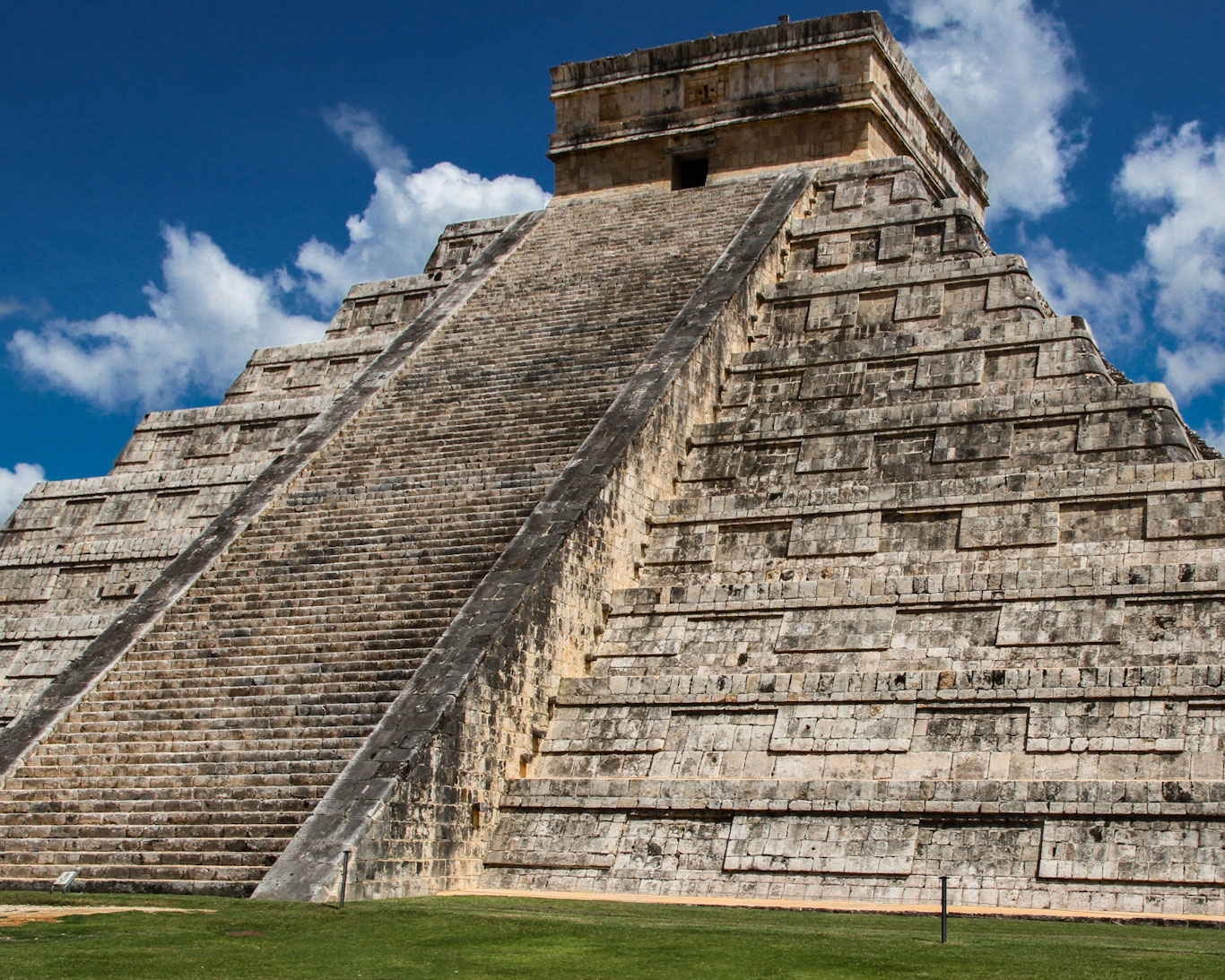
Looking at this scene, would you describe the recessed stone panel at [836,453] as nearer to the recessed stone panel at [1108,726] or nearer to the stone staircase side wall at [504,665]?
the stone staircase side wall at [504,665]

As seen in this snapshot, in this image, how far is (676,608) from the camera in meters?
13.2

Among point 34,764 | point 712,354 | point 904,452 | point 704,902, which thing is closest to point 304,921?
point 704,902

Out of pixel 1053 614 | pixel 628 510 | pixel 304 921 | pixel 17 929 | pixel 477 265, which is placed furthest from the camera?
pixel 477 265

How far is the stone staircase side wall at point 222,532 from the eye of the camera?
12922 millimetres

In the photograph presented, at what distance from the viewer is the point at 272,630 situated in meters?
13.3

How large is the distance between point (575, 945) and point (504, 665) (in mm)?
4304

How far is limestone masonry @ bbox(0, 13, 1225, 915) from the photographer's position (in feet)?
35.0

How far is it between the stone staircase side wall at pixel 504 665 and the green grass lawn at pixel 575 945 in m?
0.86

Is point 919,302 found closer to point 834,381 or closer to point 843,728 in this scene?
point 834,381

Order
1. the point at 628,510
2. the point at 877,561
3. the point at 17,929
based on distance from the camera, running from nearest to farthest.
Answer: the point at 17,929
the point at 877,561
the point at 628,510

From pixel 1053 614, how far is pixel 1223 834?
246cm

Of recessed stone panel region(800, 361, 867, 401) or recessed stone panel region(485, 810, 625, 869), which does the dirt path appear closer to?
recessed stone panel region(485, 810, 625, 869)

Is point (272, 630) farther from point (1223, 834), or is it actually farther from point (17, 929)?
point (1223, 834)

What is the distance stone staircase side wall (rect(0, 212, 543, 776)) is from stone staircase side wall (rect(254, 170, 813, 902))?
11.1 ft
